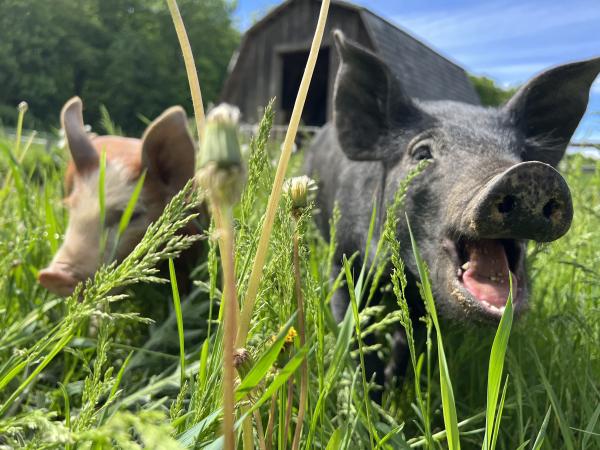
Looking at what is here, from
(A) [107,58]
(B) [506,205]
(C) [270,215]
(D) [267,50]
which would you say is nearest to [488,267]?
(B) [506,205]

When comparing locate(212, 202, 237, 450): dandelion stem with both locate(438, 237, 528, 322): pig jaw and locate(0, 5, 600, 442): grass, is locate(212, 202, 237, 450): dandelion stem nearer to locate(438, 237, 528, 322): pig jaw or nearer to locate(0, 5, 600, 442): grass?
locate(0, 5, 600, 442): grass

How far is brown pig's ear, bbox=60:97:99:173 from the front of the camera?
1942 millimetres

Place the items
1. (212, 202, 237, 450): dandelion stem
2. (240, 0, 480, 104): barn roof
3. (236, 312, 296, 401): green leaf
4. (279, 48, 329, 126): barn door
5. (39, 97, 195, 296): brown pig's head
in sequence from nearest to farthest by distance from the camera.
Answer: (212, 202, 237, 450): dandelion stem < (236, 312, 296, 401): green leaf < (39, 97, 195, 296): brown pig's head < (240, 0, 480, 104): barn roof < (279, 48, 329, 126): barn door

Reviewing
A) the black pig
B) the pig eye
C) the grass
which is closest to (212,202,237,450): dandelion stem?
the grass

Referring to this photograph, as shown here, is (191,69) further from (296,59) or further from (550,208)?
(296,59)

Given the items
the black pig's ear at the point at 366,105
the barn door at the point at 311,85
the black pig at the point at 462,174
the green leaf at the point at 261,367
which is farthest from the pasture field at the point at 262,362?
the barn door at the point at 311,85

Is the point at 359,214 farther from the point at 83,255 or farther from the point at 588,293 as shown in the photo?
the point at 83,255

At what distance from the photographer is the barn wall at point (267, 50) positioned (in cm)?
1236

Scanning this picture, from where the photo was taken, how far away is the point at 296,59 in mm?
13430

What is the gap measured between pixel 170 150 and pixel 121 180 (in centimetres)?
21

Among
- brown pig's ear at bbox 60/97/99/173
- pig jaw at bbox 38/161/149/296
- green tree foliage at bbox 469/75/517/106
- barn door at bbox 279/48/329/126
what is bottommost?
pig jaw at bbox 38/161/149/296

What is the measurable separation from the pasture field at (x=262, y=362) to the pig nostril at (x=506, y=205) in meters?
0.27

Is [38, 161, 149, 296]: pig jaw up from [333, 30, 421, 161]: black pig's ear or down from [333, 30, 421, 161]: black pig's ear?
down

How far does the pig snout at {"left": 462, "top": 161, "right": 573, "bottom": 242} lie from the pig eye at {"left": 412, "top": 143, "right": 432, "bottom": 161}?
1.70ft
